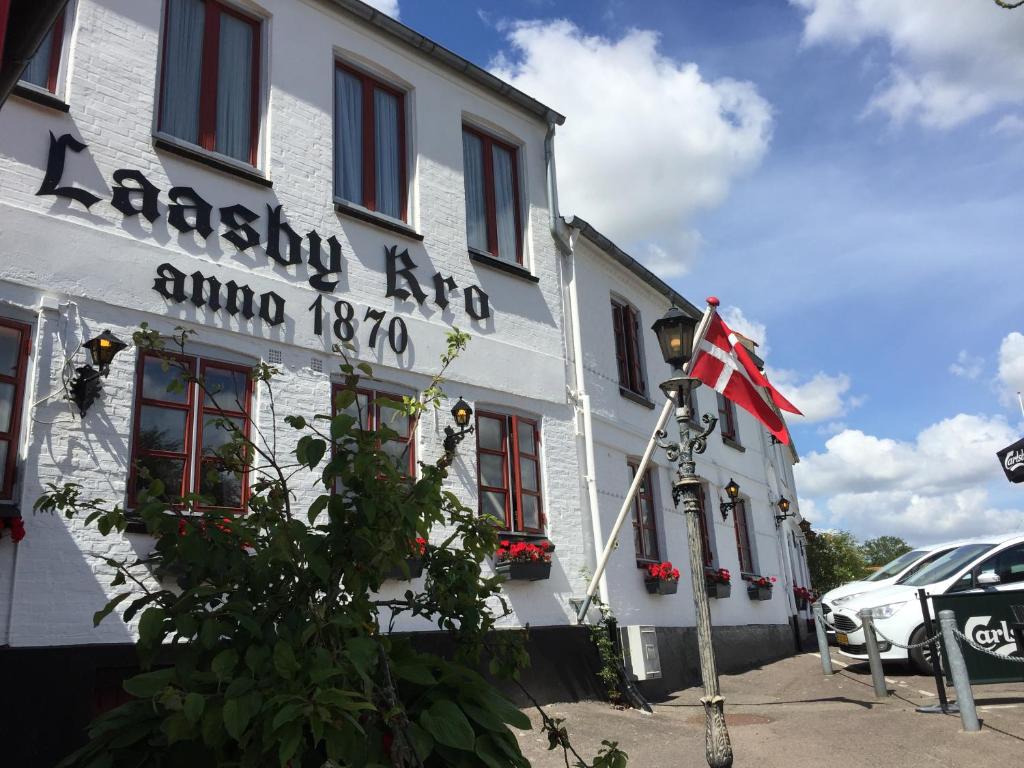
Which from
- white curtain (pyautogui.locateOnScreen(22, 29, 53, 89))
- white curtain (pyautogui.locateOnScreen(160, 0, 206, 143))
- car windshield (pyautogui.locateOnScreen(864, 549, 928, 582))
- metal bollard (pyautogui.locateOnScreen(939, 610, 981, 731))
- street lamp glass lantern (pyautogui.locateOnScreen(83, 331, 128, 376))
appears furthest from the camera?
car windshield (pyautogui.locateOnScreen(864, 549, 928, 582))

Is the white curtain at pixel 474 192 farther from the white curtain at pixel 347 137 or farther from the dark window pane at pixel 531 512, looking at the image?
the dark window pane at pixel 531 512

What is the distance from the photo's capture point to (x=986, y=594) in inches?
355

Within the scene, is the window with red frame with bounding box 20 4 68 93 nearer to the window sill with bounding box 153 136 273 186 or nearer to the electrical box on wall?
the window sill with bounding box 153 136 273 186

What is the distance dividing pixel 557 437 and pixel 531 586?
1.90 metres

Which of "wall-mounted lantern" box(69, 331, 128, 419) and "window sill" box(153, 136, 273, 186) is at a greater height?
"window sill" box(153, 136, 273, 186)

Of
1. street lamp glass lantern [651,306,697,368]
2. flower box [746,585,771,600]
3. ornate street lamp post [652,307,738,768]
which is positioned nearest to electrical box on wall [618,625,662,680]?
ornate street lamp post [652,307,738,768]

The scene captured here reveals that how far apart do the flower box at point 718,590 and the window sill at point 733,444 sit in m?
3.64

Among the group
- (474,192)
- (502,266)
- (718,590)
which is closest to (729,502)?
(718,590)

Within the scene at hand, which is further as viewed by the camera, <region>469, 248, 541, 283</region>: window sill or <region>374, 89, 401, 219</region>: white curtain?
<region>469, 248, 541, 283</region>: window sill

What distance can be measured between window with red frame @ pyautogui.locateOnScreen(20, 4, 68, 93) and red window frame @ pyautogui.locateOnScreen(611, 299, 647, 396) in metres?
7.98

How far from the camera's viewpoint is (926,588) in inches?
465

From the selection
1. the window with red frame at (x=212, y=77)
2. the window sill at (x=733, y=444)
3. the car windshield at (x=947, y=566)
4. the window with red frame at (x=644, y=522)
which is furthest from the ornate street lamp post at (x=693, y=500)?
the window sill at (x=733, y=444)

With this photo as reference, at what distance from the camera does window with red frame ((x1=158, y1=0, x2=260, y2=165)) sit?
324 inches

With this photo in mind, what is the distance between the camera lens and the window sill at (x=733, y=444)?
55.3 feet
